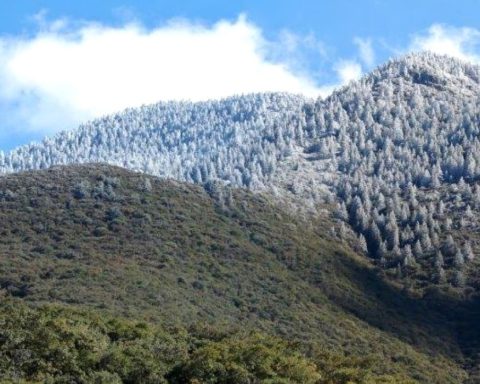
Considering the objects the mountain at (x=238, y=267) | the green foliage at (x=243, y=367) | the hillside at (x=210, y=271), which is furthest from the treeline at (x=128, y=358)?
the mountain at (x=238, y=267)

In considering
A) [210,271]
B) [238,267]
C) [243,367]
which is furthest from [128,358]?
[238,267]

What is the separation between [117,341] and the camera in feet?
283

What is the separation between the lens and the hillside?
126 m

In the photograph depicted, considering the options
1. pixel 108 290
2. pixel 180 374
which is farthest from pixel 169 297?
pixel 180 374

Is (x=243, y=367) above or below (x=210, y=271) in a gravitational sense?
below

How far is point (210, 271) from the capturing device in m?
150

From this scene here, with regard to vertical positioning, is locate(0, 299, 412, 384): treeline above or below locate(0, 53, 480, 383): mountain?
below

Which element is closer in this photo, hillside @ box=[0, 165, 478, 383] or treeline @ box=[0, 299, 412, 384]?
treeline @ box=[0, 299, 412, 384]

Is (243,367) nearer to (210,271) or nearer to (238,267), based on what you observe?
(210,271)

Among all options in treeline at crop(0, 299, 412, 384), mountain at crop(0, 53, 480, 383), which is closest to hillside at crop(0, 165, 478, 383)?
mountain at crop(0, 53, 480, 383)

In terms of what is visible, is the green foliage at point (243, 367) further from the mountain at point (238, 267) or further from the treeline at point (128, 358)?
the mountain at point (238, 267)

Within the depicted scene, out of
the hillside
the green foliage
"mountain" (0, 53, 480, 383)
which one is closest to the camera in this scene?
the green foliage

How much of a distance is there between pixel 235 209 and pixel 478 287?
55971mm

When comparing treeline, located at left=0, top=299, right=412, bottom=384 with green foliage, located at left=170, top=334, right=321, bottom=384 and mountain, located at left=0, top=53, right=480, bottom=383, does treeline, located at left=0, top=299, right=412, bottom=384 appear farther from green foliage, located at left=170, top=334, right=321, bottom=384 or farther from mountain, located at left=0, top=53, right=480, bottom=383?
mountain, located at left=0, top=53, right=480, bottom=383
